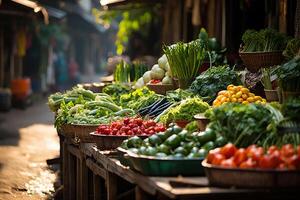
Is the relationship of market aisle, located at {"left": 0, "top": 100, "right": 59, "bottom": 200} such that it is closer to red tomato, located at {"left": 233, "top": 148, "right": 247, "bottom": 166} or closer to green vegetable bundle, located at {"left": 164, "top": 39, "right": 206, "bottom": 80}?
green vegetable bundle, located at {"left": 164, "top": 39, "right": 206, "bottom": 80}

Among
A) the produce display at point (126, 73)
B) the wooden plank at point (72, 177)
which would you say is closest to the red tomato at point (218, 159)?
the wooden plank at point (72, 177)

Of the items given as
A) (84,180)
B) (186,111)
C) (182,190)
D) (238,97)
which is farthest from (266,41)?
(182,190)

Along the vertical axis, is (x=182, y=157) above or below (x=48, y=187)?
above

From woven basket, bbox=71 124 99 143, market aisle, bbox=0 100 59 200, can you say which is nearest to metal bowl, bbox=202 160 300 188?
woven basket, bbox=71 124 99 143

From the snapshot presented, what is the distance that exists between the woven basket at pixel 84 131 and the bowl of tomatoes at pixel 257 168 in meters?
2.89

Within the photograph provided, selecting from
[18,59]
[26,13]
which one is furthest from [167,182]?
[18,59]

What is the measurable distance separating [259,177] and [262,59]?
3597 mm

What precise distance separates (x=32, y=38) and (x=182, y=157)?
23968 mm

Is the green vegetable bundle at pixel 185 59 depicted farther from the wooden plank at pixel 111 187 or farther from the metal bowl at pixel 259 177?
the metal bowl at pixel 259 177

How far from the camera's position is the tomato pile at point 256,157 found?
4.61 meters

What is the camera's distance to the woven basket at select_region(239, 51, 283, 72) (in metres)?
7.93

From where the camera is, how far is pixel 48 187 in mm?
10742

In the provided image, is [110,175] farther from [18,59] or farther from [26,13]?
[18,59]

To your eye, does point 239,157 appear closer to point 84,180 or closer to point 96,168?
point 96,168
